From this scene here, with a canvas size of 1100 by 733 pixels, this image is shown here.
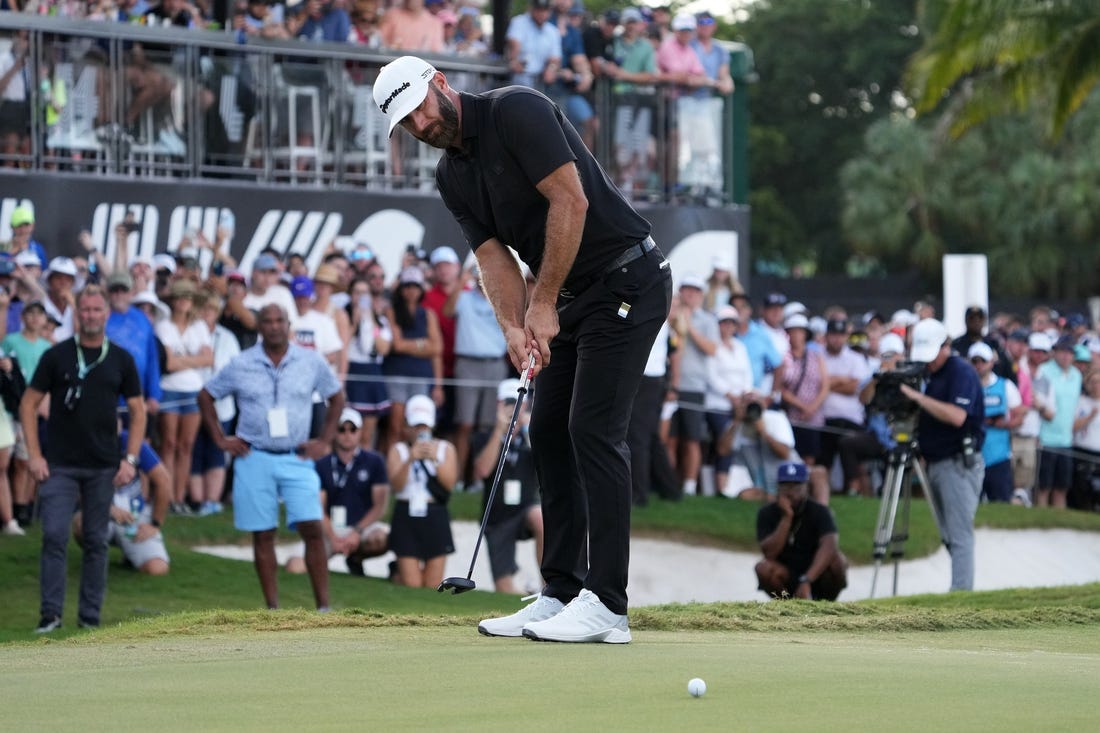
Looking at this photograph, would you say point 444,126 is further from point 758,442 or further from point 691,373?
point 758,442

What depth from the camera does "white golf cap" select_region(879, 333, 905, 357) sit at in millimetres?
16391

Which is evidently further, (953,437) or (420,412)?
(420,412)

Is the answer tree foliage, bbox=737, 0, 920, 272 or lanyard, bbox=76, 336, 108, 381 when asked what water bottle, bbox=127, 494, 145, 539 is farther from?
tree foliage, bbox=737, 0, 920, 272

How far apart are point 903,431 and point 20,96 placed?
7.99 meters

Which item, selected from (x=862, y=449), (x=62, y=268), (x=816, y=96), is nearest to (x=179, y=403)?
(x=62, y=268)

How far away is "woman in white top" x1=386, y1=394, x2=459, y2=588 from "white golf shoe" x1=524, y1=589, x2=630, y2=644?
295 inches

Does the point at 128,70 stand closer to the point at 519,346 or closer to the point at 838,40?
the point at 519,346

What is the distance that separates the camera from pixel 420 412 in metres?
14.6

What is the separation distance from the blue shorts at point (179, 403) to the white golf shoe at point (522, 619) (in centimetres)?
831

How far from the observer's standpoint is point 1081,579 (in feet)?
60.6

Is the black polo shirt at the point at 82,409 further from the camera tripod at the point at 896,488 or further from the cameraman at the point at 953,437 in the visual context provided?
the camera tripod at the point at 896,488

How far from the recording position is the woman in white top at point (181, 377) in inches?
583

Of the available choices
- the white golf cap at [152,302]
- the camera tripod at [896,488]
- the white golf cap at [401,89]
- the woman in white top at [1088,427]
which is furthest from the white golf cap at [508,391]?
the woman in white top at [1088,427]

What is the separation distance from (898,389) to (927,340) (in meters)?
0.44
